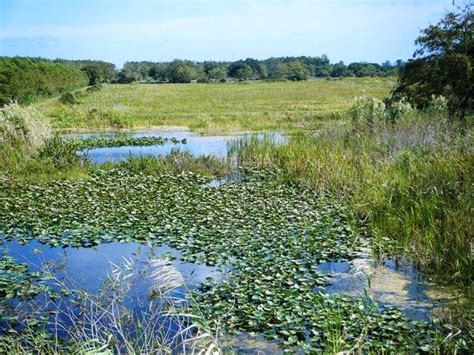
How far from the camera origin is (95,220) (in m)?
10.2

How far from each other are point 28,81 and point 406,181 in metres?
40.8

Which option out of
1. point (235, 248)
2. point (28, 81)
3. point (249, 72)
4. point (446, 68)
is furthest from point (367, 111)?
point (249, 72)

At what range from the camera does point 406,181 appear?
9734 millimetres

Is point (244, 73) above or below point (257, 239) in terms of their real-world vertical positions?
above

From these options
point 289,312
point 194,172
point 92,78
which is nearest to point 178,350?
point 289,312

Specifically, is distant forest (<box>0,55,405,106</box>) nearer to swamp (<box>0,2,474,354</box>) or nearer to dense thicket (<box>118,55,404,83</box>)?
dense thicket (<box>118,55,404,83</box>)

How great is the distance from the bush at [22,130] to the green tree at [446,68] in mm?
11725

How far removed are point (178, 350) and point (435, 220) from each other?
14.6 ft

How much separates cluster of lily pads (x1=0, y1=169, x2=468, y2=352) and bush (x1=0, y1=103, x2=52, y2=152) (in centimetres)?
256

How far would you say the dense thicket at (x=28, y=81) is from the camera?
39719 mm

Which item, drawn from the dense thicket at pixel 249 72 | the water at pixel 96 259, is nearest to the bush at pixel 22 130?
the water at pixel 96 259

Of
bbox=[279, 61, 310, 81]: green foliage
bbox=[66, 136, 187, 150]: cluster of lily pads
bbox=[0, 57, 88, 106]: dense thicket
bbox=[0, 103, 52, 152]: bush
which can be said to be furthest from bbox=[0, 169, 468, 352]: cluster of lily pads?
bbox=[279, 61, 310, 81]: green foliage

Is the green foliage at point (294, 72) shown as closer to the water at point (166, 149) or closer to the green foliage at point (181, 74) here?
the green foliage at point (181, 74)

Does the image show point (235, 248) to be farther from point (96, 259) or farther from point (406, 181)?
point (406, 181)
